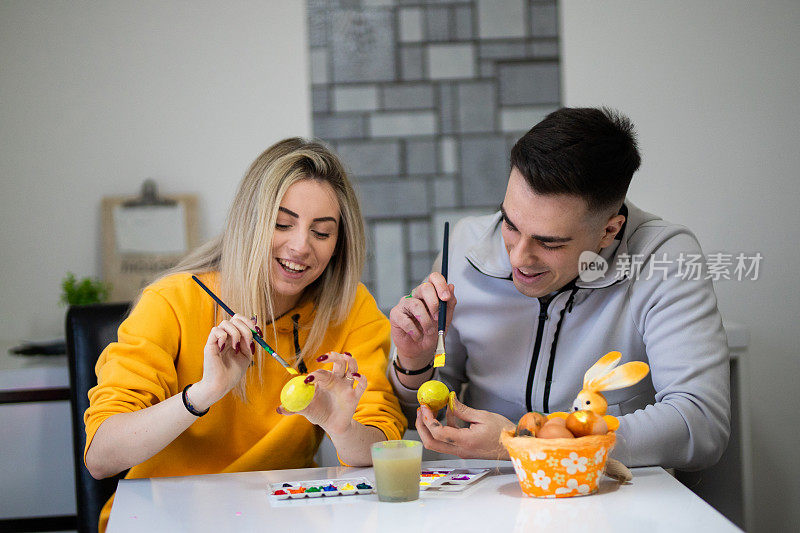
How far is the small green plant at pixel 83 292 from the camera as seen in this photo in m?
2.39

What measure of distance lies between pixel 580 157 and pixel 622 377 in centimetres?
48

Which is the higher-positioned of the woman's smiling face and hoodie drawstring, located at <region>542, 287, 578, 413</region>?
the woman's smiling face

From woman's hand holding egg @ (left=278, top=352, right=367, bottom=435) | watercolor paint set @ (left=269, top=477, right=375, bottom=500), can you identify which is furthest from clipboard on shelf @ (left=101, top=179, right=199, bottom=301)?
watercolor paint set @ (left=269, top=477, right=375, bottom=500)

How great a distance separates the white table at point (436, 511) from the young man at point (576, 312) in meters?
0.11

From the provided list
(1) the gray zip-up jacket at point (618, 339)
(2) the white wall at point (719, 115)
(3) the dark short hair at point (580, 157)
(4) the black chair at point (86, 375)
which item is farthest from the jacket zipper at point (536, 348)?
(2) the white wall at point (719, 115)

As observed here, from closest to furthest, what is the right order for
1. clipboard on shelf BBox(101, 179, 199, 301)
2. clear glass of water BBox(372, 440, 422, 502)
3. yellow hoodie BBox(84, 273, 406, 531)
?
clear glass of water BBox(372, 440, 422, 502) < yellow hoodie BBox(84, 273, 406, 531) < clipboard on shelf BBox(101, 179, 199, 301)

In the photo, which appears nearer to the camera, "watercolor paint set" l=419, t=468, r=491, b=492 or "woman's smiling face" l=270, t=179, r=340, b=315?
"watercolor paint set" l=419, t=468, r=491, b=492

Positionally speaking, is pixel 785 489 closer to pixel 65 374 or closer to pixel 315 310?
pixel 315 310

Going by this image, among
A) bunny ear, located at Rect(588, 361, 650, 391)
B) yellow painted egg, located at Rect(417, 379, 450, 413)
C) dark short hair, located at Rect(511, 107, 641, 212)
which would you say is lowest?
yellow painted egg, located at Rect(417, 379, 450, 413)

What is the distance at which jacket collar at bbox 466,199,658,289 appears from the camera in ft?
5.04

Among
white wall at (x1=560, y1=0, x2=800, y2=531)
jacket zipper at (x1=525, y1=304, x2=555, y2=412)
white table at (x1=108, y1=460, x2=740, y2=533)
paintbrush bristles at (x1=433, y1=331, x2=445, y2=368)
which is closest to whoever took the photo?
white table at (x1=108, y1=460, x2=740, y2=533)

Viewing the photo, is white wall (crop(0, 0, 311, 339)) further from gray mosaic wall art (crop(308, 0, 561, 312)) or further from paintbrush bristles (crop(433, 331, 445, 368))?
paintbrush bristles (crop(433, 331, 445, 368))

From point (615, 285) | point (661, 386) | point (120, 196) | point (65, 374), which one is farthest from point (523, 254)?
point (120, 196)

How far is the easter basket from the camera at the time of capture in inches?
41.8
